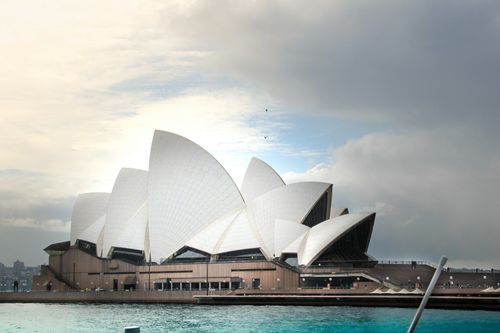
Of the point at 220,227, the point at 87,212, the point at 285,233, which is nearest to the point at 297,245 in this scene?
the point at 285,233

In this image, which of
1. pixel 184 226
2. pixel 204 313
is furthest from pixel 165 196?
pixel 204 313

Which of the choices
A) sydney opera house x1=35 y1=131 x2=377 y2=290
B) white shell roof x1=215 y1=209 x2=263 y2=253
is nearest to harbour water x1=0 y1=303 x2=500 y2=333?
sydney opera house x1=35 y1=131 x2=377 y2=290

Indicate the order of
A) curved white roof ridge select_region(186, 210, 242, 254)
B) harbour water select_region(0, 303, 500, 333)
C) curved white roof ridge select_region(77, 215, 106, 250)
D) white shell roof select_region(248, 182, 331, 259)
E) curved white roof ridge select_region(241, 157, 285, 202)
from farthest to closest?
curved white roof ridge select_region(77, 215, 106, 250), curved white roof ridge select_region(241, 157, 285, 202), curved white roof ridge select_region(186, 210, 242, 254), white shell roof select_region(248, 182, 331, 259), harbour water select_region(0, 303, 500, 333)

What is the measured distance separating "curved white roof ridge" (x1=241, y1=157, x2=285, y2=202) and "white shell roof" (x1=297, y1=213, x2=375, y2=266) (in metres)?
9.13

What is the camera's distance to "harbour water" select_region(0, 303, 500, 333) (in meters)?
41.1

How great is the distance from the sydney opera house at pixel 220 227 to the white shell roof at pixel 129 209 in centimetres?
12

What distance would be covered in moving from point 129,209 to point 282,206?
20.7 metres

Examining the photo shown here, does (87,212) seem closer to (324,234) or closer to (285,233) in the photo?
(285,233)

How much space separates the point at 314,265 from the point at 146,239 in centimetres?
2230

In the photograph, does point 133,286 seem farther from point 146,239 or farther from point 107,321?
point 107,321

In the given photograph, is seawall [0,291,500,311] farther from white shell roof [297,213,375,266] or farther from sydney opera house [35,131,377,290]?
white shell roof [297,213,375,266]

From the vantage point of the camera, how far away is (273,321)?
151 feet

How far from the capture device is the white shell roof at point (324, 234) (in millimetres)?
71688

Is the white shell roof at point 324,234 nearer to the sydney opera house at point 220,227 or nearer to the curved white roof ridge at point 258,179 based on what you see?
the sydney opera house at point 220,227
